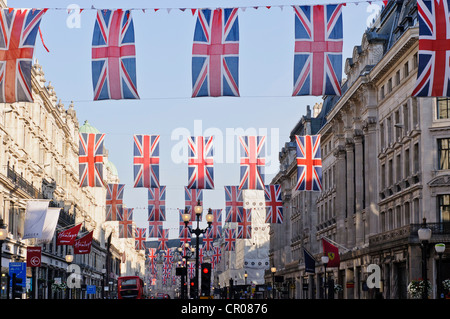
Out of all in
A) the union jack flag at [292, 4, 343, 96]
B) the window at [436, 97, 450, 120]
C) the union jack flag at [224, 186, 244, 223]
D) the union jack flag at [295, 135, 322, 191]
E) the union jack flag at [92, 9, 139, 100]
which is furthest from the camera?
the union jack flag at [224, 186, 244, 223]

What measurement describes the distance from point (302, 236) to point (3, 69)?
7421cm

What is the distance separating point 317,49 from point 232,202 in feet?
143

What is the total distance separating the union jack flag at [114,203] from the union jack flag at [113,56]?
44811mm

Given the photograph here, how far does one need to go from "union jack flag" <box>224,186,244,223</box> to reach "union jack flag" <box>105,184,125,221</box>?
9.92 m

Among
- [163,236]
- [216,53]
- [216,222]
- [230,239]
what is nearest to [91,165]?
[216,53]

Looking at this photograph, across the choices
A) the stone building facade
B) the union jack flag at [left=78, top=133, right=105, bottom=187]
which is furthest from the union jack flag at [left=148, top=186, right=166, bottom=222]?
the stone building facade

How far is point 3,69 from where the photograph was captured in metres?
31.1

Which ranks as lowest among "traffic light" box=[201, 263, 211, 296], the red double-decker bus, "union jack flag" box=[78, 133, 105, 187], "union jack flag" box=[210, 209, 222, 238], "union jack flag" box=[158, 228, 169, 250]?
the red double-decker bus

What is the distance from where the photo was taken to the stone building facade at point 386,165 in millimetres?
52156

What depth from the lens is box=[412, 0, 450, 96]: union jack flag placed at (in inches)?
1070

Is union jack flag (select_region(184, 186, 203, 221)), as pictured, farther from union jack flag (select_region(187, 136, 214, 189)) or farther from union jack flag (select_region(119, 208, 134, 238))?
union jack flag (select_region(187, 136, 214, 189))

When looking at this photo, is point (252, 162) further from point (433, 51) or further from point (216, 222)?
point (216, 222)
